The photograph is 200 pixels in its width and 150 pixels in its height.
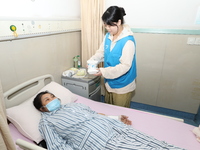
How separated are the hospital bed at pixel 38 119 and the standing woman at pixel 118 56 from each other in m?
0.26

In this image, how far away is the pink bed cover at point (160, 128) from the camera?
1372 mm

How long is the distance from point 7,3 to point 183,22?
226 cm

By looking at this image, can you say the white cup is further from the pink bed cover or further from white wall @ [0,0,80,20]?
white wall @ [0,0,80,20]

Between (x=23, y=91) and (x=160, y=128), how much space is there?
61.7 inches

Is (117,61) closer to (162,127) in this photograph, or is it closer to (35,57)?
(162,127)

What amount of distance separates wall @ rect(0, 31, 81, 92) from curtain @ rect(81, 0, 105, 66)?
0.17m

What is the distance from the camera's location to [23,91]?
1.71 meters

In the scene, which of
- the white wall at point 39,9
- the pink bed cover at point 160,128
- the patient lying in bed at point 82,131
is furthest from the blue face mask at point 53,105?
the white wall at point 39,9

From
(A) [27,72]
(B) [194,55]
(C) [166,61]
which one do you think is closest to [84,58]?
(A) [27,72]

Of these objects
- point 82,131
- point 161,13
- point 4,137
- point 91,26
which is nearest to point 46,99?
point 82,131

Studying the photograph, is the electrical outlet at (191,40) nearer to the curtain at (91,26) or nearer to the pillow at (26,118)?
the curtain at (91,26)

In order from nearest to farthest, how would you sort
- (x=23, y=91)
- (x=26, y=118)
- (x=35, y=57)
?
(x=26, y=118) → (x=23, y=91) → (x=35, y=57)

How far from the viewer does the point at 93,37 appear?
2.51 meters

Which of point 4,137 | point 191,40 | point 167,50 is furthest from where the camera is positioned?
point 167,50
